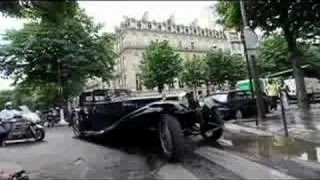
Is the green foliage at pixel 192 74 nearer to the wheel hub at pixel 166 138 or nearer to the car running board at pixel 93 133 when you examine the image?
the car running board at pixel 93 133

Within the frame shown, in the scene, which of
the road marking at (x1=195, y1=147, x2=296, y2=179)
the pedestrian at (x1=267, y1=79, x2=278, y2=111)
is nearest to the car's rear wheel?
the pedestrian at (x1=267, y1=79, x2=278, y2=111)

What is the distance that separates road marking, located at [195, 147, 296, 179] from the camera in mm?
5965

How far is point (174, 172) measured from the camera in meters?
6.57

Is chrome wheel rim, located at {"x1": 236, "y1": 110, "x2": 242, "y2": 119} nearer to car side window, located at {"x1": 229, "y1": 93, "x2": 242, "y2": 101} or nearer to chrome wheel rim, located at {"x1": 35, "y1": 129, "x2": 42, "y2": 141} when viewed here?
car side window, located at {"x1": 229, "y1": 93, "x2": 242, "y2": 101}

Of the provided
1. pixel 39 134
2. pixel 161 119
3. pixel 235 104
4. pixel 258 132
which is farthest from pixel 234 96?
pixel 161 119

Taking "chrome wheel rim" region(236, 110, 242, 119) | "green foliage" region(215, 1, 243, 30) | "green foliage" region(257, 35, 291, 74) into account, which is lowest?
"chrome wheel rim" region(236, 110, 242, 119)

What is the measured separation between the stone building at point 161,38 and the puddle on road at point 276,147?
2.79m

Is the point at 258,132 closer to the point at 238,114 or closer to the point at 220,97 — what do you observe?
the point at 238,114

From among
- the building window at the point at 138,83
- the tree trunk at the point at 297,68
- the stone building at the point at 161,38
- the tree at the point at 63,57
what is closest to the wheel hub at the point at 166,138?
the stone building at the point at 161,38

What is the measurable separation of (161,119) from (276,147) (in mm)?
2390

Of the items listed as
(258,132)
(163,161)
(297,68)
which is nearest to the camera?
(163,161)

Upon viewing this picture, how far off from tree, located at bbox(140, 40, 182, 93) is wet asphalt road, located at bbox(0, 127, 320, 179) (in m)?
4.79

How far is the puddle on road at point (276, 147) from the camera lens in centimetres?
740

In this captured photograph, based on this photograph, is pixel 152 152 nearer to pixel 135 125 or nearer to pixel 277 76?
pixel 135 125
